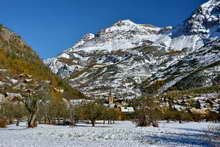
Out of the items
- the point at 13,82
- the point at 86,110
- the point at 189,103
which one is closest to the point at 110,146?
the point at 86,110

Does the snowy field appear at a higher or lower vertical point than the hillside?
lower

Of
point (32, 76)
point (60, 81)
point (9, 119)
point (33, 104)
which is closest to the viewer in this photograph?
point (33, 104)

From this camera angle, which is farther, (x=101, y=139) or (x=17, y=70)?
(x=17, y=70)

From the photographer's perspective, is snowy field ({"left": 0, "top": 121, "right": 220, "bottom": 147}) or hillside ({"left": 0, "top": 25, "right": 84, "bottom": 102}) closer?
snowy field ({"left": 0, "top": 121, "right": 220, "bottom": 147})

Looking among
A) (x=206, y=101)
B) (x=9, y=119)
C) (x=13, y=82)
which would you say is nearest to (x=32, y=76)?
(x=13, y=82)

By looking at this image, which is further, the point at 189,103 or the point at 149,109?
the point at 189,103

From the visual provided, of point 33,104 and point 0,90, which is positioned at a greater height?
point 0,90

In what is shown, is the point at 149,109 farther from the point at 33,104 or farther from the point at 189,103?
the point at 189,103

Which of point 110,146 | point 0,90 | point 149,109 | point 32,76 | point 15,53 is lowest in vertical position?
point 110,146

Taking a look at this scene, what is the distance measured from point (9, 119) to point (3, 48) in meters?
102

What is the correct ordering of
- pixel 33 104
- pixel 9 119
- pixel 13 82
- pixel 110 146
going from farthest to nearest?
pixel 13 82
pixel 9 119
pixel 33 104
pixel 110 146

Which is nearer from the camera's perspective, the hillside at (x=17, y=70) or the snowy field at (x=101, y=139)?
the snowy field at (x=101, y=139)

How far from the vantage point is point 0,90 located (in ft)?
423

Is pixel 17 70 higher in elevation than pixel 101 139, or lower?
higher
